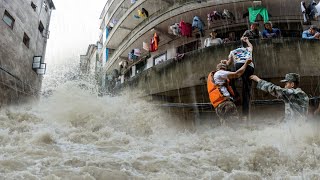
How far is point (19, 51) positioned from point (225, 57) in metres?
12.5

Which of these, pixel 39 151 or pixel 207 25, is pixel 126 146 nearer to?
pixel 39 151

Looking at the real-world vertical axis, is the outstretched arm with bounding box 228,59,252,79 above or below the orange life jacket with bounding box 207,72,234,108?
above

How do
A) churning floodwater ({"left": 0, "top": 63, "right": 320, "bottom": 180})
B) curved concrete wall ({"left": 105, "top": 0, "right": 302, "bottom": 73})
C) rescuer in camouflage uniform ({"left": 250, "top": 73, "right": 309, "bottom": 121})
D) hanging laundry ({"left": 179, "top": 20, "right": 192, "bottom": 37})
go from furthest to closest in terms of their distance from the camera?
1. hanging laundry ({"left": 179, "top": 20, "right": 192, "bottom": 37})
2. curved concrete wall ({"left": 105, "top": 0, "right": 302, "bottom": 73})
3. rescuer in camouflage uniform ({"left": 250, "top": 73, "right": 309, "bottom": 121})
4. churning floodwater ({"left": 0, "top": 63, "right": 320, "bottom": 180})

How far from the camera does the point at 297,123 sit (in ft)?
16.9

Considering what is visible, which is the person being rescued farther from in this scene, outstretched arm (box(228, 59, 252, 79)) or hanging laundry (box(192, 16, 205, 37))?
hanging laundry (box(192, 16, 205, 37))

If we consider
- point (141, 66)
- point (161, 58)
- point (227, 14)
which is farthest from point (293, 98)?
point (141, 66)

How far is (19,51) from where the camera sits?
16531mm

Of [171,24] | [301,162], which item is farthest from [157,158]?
[171,24]

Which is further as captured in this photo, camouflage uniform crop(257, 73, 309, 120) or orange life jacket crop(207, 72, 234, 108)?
orange life jacket crop(207, 72, 234, 108)

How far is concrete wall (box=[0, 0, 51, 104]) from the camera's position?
14.4 m

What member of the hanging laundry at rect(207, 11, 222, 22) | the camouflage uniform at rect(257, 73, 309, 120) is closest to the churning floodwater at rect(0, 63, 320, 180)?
the camouflage uniform at rect(257, 73, 309, 120)

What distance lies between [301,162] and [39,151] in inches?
166

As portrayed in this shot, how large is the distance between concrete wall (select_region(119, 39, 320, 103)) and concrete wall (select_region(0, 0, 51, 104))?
26.3 ft

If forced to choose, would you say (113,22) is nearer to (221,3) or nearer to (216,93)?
(221,3)
